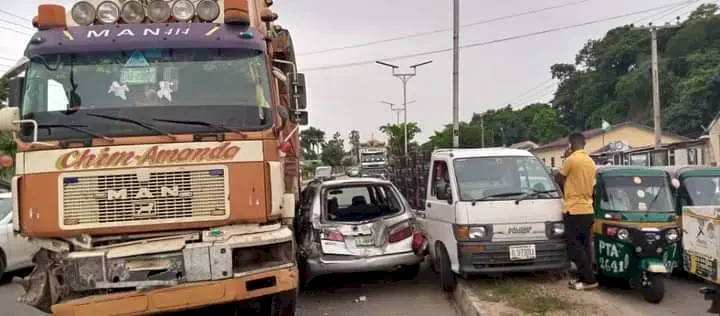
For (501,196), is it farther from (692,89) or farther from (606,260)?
(692,89)

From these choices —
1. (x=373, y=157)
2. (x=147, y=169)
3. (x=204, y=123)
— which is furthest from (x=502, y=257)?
(x=373, y=157)

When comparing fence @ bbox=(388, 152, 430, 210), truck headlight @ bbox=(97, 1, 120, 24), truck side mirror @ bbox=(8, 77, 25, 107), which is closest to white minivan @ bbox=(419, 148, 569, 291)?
fence @ bbox=(388, 152, 430, 210)

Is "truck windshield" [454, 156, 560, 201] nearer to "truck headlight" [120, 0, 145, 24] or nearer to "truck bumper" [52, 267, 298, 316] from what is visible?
"truck bumper" [52, 267, 298, 316]

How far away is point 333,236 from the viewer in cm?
847

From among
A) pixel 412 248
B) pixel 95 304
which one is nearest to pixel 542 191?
pixel 412 248

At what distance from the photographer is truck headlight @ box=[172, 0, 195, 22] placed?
21.7ft

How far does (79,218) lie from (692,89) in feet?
194

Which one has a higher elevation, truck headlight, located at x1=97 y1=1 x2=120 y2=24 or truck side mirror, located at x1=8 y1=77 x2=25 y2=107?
truck headlight, located at x1=97 y1=1 x2=120 y2=24

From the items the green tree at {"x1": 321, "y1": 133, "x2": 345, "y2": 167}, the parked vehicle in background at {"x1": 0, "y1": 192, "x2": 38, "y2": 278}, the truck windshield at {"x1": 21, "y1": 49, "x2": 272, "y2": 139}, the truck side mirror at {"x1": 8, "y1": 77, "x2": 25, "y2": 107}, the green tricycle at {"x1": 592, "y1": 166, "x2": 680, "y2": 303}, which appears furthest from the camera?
the green tree at {"x1": 321, "y1": 133, "x2": 345, "y2": 167}

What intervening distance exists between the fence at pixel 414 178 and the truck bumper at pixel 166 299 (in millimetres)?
5926

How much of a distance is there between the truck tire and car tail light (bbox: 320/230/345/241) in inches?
72.8

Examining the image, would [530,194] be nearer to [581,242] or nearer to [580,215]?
[580,215]

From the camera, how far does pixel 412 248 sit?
8.68 metres

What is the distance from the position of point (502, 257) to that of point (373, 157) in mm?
49026
